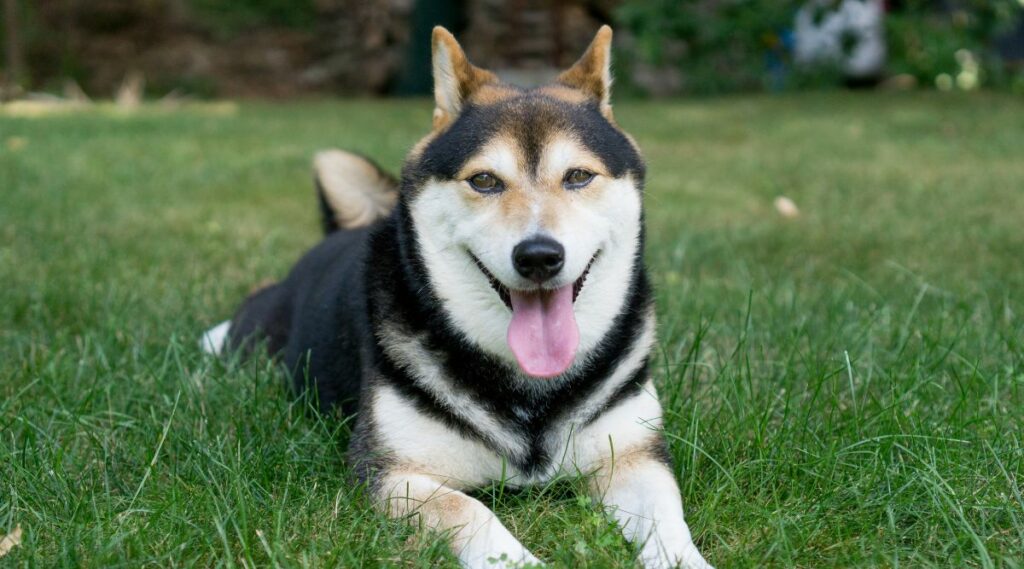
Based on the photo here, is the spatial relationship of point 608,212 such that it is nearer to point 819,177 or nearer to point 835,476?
point 835,476

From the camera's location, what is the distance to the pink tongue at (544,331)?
2.65 metres

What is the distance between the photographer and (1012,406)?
3.07 meters

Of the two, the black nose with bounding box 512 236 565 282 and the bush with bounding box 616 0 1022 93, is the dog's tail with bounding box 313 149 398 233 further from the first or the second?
the bush with bounding box 616 0 1022 93

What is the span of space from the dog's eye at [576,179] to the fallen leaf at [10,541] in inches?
58.9

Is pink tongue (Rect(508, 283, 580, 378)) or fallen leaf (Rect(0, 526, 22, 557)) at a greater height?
pink tongue (Rect(508, 283, 580, 378))

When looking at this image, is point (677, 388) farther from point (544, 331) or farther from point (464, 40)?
point (464, 40)

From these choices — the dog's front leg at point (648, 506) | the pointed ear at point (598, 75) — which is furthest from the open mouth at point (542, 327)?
the pointed ear at point (598, 75)

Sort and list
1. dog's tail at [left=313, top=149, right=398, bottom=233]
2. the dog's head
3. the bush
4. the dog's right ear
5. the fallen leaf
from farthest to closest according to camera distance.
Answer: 1. the bush
2. dog's tail at [left=313, top=149, right=398, bottom=233]
3. the dog's right ear
4. the dog's head
5. the fallen leaf

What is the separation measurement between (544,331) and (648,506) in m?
0.50

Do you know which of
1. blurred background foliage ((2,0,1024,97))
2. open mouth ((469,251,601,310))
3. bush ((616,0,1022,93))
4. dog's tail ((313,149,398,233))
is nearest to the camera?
open mouth ((469,251,601,310))

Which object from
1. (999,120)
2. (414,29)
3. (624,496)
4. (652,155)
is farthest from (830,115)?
(624,496)

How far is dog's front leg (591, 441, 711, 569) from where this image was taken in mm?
2355

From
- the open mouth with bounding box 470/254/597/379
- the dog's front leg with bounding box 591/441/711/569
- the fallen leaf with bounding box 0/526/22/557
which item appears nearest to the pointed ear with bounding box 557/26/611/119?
the open mouth with bounding box 470/254/597/379

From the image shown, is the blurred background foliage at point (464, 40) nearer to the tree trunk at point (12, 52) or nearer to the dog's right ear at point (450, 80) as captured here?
the tree trunk at point (12, 52)
